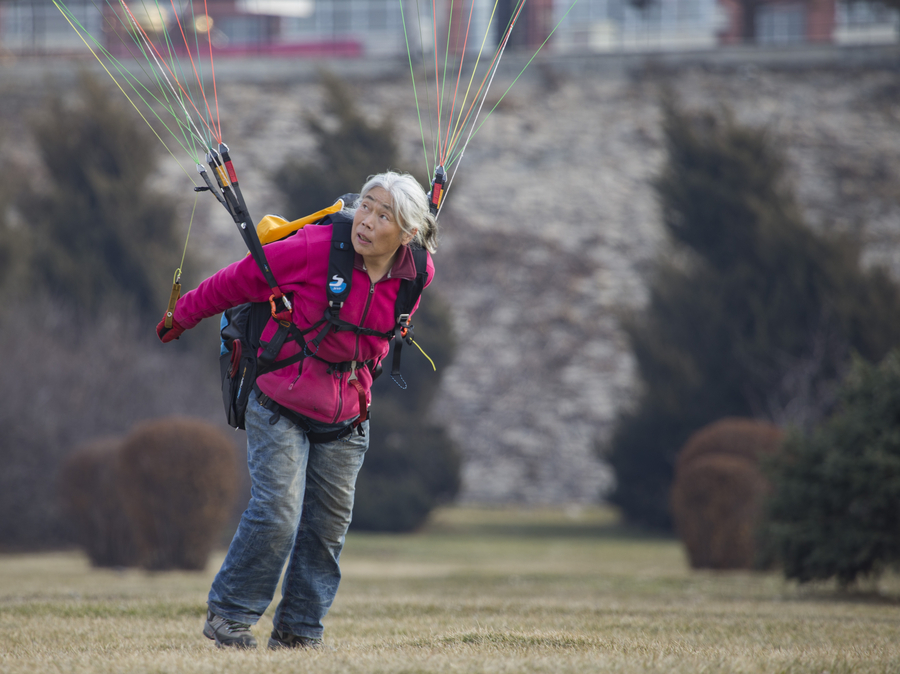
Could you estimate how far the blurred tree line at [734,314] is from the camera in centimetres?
1628

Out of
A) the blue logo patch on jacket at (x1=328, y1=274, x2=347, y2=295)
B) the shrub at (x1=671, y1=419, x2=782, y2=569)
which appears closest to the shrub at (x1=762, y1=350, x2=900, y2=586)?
the shrub at (x1=671, y1=419, x2=782, y2=569)

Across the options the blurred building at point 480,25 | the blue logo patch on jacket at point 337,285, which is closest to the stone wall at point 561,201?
the blurred building at point 480,25

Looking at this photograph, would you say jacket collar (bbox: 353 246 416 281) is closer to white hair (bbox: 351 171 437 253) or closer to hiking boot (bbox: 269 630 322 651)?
white hair (bbox: 351 171 437 253)

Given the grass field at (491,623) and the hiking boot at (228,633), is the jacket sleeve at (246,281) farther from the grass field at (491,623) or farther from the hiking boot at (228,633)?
the grass field at (491,623)

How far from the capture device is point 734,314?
17.3 meters

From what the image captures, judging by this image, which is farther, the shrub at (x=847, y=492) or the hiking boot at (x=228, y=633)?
the shrub at (x=847, y=492)

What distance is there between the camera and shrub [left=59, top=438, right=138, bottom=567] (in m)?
12.5

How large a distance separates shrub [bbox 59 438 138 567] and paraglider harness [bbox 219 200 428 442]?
8.55 metres

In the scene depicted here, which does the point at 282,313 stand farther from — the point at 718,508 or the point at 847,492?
the point at 718,508

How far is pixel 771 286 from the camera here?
56.3ft

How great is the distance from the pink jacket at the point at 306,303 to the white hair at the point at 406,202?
0.16 meters

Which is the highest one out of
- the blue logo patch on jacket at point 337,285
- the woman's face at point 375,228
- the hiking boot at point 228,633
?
the woman's face at point 375,228

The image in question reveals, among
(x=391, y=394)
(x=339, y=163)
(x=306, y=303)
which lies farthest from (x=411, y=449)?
(x=306, y=303)

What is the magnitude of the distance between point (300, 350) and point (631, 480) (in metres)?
14.0
